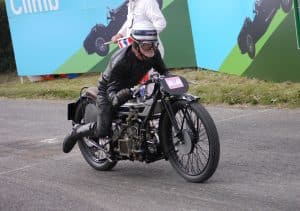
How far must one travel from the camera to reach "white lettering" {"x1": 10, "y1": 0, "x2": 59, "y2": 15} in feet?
50.7

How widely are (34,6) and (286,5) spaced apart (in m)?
7.49

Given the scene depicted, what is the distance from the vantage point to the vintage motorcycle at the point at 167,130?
5.68m

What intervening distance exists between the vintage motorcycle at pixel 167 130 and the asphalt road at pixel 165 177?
222 millimetres

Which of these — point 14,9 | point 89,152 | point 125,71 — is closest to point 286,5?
point 89,152

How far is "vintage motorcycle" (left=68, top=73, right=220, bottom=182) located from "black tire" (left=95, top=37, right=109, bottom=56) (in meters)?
8.20

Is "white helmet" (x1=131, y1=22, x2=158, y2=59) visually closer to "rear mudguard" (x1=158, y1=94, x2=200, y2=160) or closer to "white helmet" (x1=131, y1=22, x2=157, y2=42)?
"white helmet" (x1=131, y1=22, x2=157, y2=42)

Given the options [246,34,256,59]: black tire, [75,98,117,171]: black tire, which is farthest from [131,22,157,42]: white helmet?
[246,34,256,59]: black tire

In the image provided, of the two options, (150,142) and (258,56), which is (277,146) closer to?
(150,142)

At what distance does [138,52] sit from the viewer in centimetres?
612

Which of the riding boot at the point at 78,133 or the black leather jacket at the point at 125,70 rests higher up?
the black leather jacket at the point at 125,70

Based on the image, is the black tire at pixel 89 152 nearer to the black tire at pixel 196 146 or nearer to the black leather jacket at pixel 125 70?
the black leather jacket at pixel 125 70

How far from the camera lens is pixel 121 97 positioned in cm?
613

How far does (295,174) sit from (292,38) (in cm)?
487

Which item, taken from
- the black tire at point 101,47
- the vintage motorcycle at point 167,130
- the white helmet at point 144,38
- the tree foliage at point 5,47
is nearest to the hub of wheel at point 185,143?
the vintage motorcycle at point 167,130
